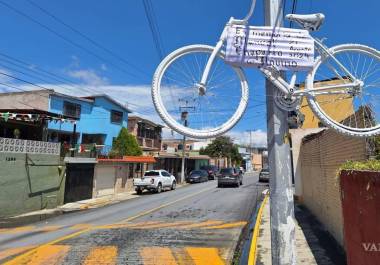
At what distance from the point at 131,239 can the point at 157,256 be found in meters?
2.29

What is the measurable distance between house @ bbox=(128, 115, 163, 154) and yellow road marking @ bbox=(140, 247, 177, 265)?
3606cm

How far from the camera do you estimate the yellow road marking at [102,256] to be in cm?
849

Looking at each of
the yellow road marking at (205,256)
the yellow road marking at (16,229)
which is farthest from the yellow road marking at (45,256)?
the yellow road marking at (16,229)

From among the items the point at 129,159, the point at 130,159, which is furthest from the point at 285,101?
the point at 130,159

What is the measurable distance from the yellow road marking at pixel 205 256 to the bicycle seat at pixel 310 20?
5703 millimetres

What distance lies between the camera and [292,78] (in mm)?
4840

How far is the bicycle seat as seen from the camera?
4.99m

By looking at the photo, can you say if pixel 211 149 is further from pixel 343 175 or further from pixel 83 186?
pixel 343 175

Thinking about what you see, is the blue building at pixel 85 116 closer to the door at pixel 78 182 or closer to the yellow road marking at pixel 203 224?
the door at pixel 78 182

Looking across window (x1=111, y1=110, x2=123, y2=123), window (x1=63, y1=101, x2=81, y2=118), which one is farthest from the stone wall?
window (x1=111, y1=110, x2=123, y2=123)

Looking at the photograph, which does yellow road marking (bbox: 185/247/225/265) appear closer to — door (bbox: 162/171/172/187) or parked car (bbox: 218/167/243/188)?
door (bbox: 162/171/172/187)

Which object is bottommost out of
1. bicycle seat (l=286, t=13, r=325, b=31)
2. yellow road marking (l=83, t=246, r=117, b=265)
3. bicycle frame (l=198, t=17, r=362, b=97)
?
yellow road marking (l=83, t=246, r=117, b=265)

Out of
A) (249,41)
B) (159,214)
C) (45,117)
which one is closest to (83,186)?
(45,117)

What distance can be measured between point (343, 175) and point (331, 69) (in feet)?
7.90
